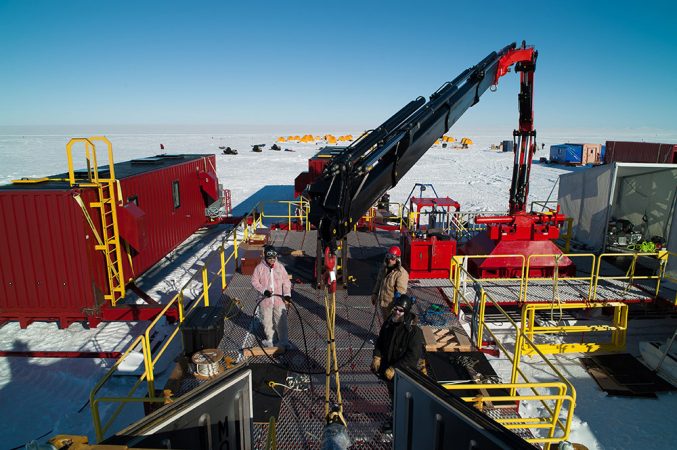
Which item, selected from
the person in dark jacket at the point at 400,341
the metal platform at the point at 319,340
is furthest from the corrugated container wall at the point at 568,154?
the person in dark jacket at the point at 400,341

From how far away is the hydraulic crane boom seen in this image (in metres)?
5.43

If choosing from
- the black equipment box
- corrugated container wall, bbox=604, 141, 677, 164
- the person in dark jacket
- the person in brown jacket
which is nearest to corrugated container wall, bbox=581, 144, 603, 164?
corrugated container wall, bbox=604, 141, 677, 164

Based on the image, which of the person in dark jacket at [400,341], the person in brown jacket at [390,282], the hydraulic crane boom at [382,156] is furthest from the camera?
the person in brown jacket at [390,282]

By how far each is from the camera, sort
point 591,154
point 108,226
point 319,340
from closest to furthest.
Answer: point 319,340, point 108,226, point 591,154

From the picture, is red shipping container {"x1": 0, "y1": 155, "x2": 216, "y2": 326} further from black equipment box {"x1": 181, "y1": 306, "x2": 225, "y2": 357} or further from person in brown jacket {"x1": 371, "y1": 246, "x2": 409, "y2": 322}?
person in brown jacket {"x1": 371, "y1": 246, "x2": 409, "y2": 322}

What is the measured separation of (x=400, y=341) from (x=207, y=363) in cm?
320

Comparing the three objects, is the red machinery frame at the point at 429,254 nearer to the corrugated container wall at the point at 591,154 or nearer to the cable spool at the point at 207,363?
the cable spool at the point at 207,363

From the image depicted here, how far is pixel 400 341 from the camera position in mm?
5219

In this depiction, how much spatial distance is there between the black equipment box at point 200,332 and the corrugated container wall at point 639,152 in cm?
3095

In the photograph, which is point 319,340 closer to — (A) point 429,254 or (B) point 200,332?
(B) point 200,332

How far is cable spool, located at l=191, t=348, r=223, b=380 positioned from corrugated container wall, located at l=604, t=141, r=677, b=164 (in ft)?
102

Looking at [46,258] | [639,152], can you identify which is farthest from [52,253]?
[639,152]

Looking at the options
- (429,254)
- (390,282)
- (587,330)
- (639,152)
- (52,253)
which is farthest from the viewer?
(639,152)

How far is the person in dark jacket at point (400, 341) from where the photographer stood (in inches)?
201
